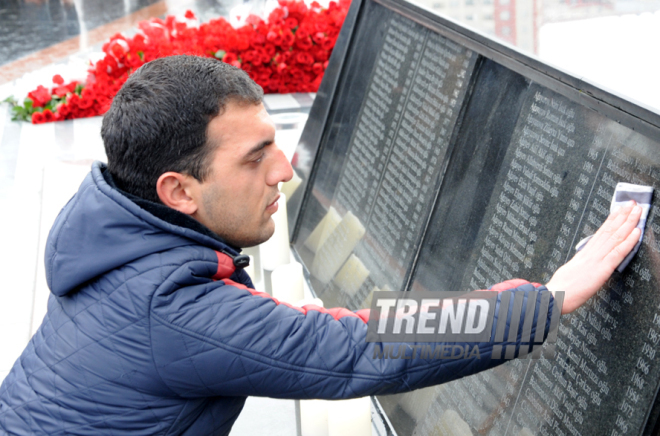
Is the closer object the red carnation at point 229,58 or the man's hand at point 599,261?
the man's hand at point 599,261

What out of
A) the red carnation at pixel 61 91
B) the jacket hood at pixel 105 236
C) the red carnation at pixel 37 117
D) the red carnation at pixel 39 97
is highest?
the jacket hood at pixel 105 236

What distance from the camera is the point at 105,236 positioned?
145 centimetres

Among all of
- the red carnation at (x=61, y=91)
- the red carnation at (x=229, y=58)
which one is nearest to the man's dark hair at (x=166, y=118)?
the red carnation at (x=229, y=58)

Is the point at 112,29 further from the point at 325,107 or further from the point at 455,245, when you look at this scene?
the point at 455,245

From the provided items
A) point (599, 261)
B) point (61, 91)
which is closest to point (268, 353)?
point (599, 261)

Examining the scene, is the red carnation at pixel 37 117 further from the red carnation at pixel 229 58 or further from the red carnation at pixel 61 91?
the red carnation at pixel 229 58

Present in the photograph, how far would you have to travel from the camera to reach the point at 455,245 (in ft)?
6.86

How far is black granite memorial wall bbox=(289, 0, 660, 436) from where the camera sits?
147 cm

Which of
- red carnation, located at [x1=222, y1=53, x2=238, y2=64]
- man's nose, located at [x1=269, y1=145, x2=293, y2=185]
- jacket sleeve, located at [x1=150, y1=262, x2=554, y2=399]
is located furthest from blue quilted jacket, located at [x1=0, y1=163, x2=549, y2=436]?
red carnation, located at [x1=222, y1=53, x2=238, y2=64]

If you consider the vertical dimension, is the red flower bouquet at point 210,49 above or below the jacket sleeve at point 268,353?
below

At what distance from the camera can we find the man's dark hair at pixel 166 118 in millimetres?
1464

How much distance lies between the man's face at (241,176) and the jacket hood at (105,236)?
0.12 meters

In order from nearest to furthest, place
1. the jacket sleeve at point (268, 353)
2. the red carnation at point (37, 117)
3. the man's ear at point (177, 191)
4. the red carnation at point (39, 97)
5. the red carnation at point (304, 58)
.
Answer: the jacket sleeve at point (268, 353) → the man's ear at point (177, 191) → the red carnation at point (37, 117) → the red carnation at point (39, 97) → the red carnation at point (304, 58)

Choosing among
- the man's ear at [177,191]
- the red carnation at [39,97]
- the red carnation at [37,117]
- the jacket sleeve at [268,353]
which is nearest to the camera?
the jacket sleeve at [268,353]
